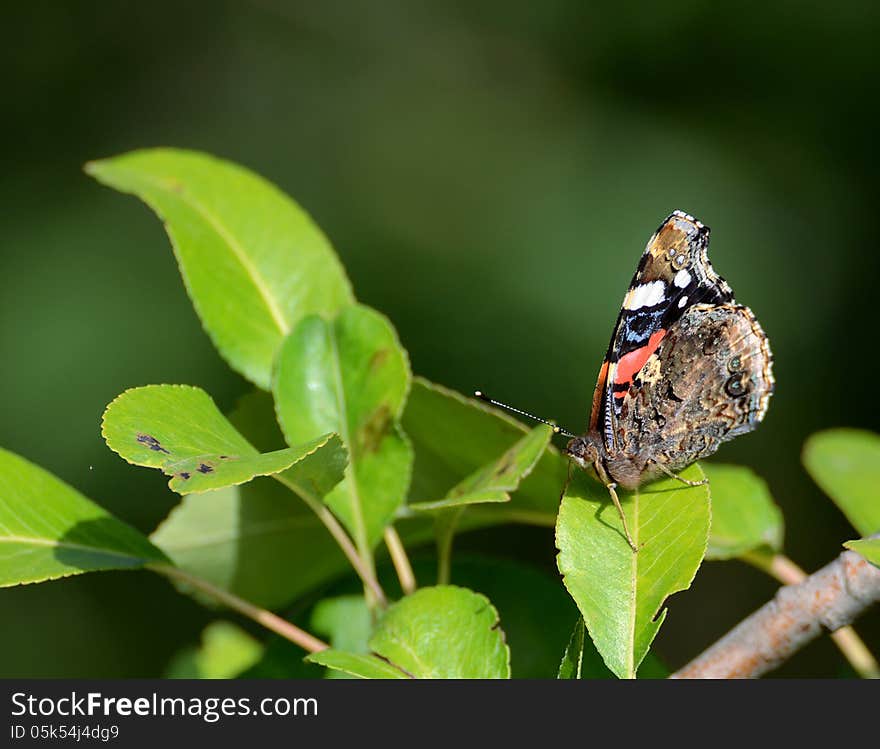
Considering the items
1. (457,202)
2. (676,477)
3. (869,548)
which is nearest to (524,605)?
(676,477)

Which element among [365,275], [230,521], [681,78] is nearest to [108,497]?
[365,275]

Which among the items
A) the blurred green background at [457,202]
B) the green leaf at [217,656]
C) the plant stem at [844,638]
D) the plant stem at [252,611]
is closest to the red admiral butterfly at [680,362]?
the plant stem at [844,638]

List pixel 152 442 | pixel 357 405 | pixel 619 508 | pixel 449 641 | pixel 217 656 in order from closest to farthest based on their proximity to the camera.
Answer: pixel 152 442 < pixel 449 641 < pixel 619 508 < pixel 357 405 < pixel 217 656

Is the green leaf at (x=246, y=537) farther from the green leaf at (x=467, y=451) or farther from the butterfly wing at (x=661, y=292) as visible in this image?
the butterfly wing at (x=661, y=292)

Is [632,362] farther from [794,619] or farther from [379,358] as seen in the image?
[794,619]

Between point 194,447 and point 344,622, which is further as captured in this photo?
point 344,622

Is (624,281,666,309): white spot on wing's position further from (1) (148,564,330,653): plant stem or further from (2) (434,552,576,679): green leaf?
(1) (148,564,330,653): plant stem

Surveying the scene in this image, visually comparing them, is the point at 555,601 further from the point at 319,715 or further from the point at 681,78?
the point at 681,78
